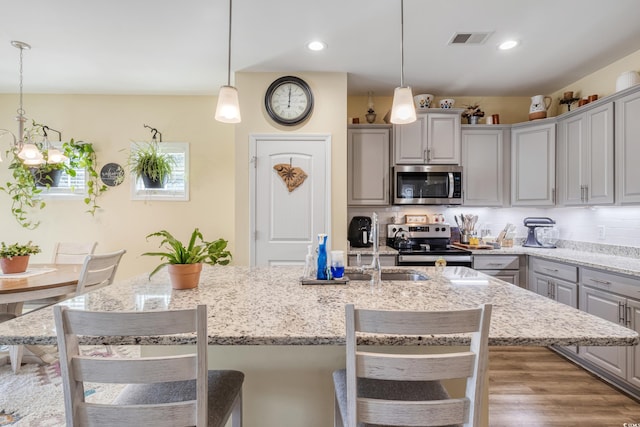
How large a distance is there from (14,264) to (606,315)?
462cm

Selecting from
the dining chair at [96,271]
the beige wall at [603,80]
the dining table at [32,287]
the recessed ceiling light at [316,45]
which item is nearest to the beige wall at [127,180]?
the dining table at [32,287]

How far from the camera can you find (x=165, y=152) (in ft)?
13.0

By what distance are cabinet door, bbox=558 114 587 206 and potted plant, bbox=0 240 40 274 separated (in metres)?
4.88

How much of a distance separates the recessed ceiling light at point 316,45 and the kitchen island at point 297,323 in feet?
6.48

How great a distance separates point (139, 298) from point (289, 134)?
7.41 feet

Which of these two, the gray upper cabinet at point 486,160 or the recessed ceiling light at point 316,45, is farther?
the gray upper cabinet at point 486,160

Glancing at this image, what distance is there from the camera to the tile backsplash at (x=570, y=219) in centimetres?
295

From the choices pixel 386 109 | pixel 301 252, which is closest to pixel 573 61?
pixel 386 109

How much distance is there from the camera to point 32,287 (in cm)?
221

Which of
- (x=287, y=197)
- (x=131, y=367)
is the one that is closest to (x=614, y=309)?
(x=287, y=197)

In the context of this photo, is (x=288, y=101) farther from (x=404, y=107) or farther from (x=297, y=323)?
(x=297, y=323)

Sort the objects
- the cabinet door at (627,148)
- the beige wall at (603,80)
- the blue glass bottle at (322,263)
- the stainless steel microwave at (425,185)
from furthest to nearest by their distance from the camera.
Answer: the stainless steel microwave at (425,185), the beige wall at (603,80), the cabinet door at (627,148), the blue glass bottle at (322,263)

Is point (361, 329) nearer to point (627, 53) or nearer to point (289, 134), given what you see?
point (289, 134)

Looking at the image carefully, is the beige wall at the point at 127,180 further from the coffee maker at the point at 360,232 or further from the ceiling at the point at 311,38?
the coffee maker at the point at 360,232
